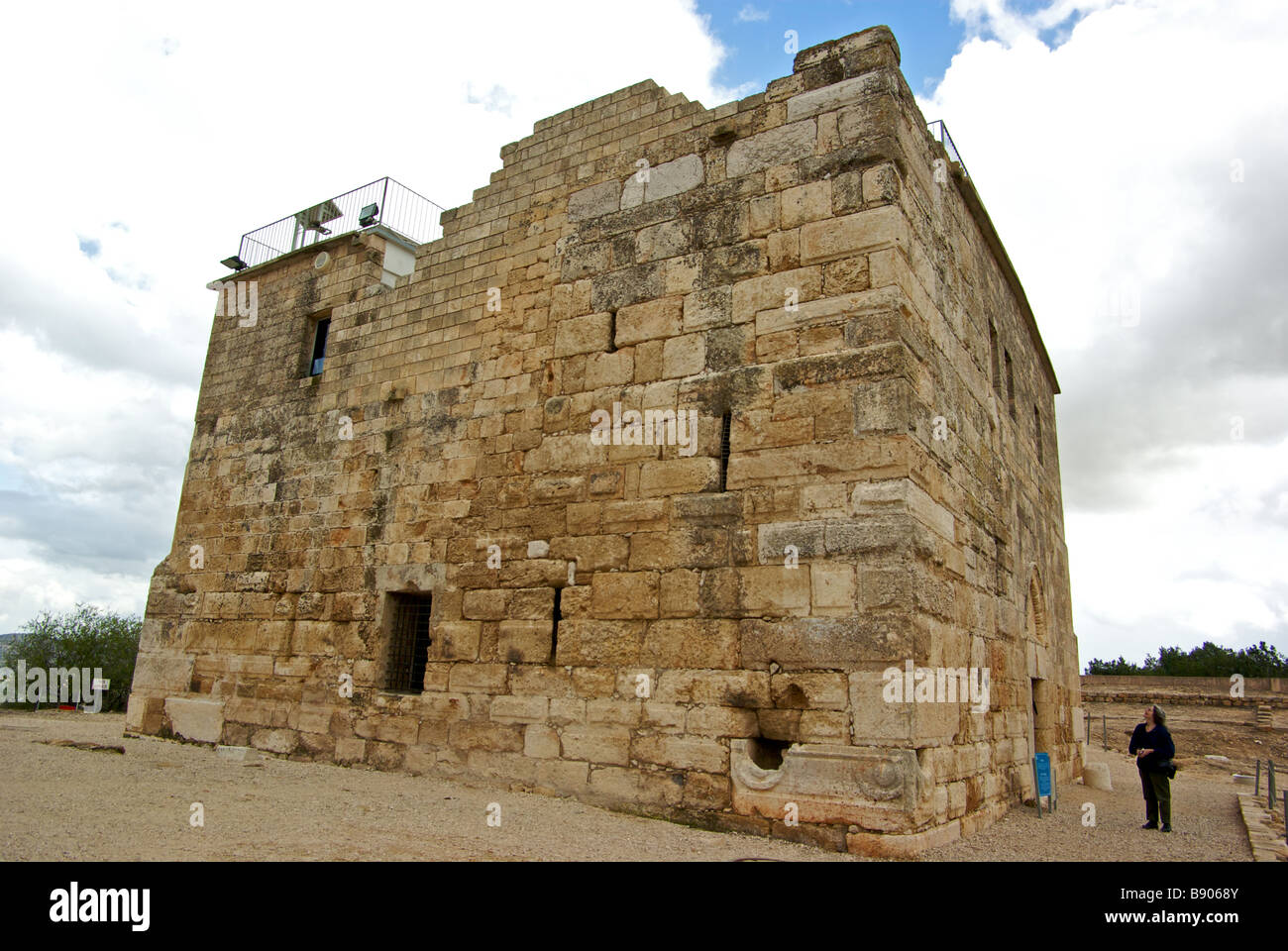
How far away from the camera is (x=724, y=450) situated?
611cm

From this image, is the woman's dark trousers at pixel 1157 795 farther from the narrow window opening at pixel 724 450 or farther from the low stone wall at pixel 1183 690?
the low stone wall at pixel 1183 690

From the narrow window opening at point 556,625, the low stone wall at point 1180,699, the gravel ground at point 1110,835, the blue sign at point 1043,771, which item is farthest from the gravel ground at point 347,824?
the low stone wall at point 1180,699

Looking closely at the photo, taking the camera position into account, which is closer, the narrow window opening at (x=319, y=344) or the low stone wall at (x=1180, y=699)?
the narrow window opening at (x=319, y=344)

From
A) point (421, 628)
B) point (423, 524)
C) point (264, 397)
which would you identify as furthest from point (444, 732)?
point (264, 397)

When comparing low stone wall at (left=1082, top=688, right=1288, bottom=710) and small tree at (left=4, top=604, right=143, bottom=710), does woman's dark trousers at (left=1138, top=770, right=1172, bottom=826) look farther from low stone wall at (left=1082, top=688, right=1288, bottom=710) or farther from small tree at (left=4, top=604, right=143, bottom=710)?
small tree at (left=4, top=604, right=143, bottom=710)

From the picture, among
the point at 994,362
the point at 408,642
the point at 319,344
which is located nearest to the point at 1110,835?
the point at 994,362

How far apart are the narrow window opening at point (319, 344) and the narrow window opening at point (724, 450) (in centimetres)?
569

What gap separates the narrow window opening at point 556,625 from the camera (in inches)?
257

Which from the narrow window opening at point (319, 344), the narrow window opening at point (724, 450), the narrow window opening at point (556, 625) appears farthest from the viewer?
the narrow window opening at point (319, 344)

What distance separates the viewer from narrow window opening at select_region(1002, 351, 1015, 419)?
940 cm

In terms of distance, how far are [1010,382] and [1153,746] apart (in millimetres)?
4083

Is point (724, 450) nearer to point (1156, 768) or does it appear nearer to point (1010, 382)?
point (1156, 768)

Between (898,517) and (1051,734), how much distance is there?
227 inches
